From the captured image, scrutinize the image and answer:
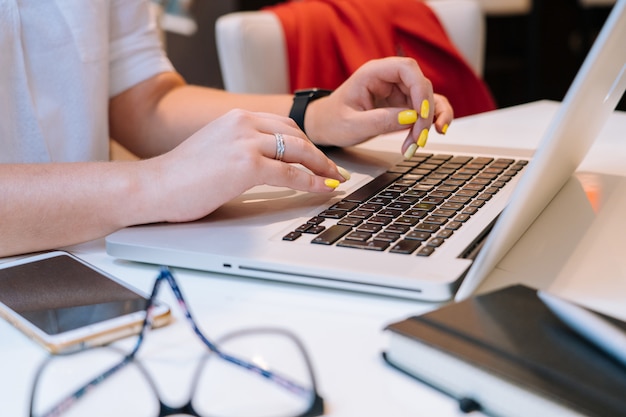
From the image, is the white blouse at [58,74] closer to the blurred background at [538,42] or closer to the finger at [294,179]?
the finger at [294,179]

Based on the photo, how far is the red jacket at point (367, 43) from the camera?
1752 millimetres

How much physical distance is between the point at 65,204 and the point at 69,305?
0.16 metres

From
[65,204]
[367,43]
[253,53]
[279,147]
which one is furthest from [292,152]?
[367,43]

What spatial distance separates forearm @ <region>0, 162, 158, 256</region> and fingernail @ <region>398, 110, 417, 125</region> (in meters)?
0.31

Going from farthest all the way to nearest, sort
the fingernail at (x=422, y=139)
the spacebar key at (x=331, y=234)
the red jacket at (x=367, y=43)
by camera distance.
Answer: the red jacket at (x=367, y=43), the fingernail at (x=422, y=139), the spacebar key at (x=331, y=234)

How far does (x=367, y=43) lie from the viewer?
71.4 inches

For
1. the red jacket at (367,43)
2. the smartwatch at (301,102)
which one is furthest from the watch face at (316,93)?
the red jacket at (367,43)

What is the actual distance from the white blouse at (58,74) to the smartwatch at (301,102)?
0.93 feet

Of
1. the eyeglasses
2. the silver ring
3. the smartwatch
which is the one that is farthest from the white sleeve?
the eyeglasses

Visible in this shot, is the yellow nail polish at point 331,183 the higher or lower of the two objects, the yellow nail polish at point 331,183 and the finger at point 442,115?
the lower

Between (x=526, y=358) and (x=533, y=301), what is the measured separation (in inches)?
3.3

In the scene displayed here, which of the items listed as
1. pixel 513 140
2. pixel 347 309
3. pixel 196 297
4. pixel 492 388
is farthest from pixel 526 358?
pixel 513 140

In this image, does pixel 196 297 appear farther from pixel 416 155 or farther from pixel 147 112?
pixel 147 112

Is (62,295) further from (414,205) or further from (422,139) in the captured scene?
(422,139)
